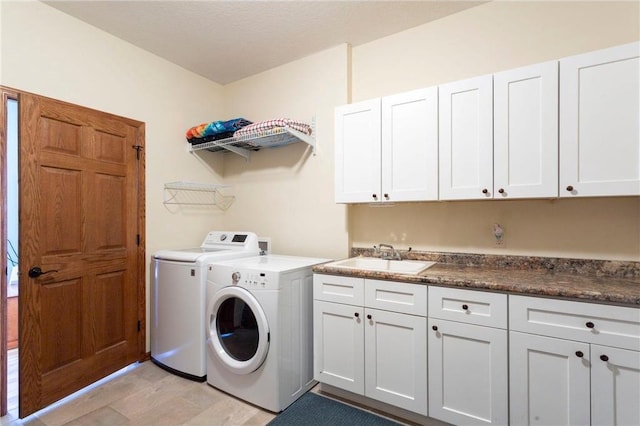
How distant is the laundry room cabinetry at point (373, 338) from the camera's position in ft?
5.58

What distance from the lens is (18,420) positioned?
1824 mm

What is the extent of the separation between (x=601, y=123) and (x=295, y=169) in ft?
6.90

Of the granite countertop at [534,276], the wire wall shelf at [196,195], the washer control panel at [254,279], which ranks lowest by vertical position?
the washer control panel at [254,279]

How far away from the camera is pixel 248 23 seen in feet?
7.39

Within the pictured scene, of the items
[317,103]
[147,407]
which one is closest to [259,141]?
[317,103]

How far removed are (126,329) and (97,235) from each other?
807mm

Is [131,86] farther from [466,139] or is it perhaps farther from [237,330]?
[466,139]

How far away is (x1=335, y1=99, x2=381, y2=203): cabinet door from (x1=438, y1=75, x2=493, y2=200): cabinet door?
0.44 meters

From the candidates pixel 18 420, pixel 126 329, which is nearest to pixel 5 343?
pixel 18 420

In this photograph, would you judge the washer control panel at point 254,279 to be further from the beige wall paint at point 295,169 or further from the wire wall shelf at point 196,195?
the wire wall shelf at point 196,195

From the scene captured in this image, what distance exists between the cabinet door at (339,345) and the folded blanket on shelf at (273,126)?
1.41 meters

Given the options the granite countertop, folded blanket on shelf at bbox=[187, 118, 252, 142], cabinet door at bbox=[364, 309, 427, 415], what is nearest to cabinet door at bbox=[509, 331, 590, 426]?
the granite countertop

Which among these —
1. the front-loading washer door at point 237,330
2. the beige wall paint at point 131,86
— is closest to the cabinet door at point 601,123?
the front-loading washer door at point 237,330

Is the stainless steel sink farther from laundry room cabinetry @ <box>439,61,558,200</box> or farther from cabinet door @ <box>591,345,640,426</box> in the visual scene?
cabinet door @ <box>591,345,640,426</box>
